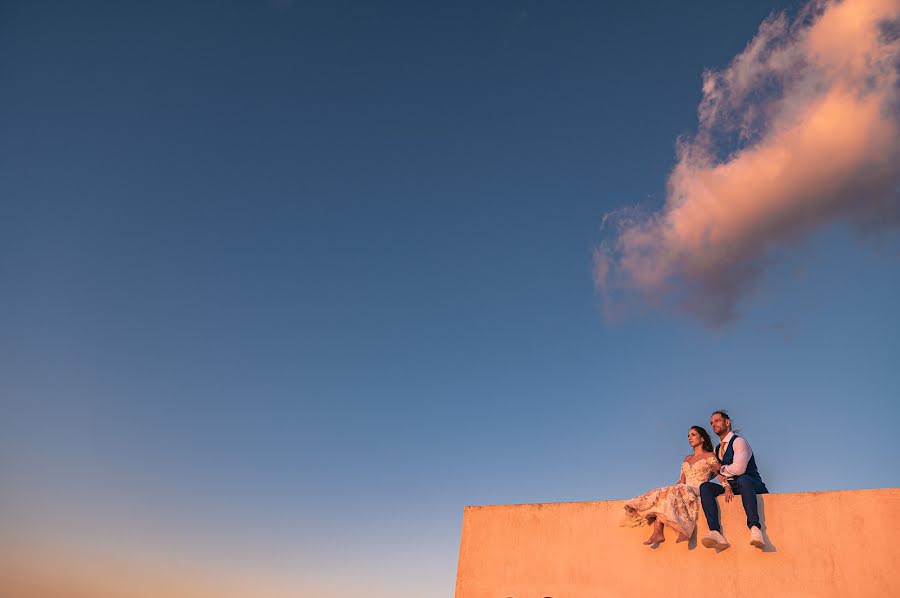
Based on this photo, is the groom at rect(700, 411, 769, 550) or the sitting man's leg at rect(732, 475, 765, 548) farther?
the groom at rect(700, 411, 769, 550)

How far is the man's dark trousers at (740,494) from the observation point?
254 inches

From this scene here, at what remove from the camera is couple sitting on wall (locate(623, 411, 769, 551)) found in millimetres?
6531

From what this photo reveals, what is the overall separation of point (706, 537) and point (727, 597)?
2.04ft

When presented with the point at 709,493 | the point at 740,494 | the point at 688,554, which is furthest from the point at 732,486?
the point at 688,554

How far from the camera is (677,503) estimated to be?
22.7ft

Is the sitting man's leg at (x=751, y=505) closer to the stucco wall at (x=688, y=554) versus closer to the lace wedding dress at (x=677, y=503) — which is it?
the stucco wall at (x=688, y=554)

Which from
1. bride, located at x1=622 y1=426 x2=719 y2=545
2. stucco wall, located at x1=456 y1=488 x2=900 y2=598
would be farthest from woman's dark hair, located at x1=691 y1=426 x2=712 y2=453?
stucco wall, located at x1=456 y1=488 x2=900 y2=598

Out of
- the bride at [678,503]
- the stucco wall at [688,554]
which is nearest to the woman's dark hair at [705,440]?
the bride at [678,503]

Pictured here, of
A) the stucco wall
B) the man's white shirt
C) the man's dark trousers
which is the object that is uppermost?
the man's white shirt

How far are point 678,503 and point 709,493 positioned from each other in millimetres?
362

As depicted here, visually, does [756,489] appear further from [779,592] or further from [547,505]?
[547,505]

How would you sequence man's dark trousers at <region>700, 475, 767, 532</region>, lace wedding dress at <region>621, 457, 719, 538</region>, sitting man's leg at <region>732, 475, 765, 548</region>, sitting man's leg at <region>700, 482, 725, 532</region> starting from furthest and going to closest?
lace wedding dress at <region>621, 457, 719, 538</region>
sitting man's leg at <region>700, 482, 725, 532</region>
man's dark trousers at <region>700, 475, 767, 532</region>
sitting man's leg at <region>732, 475, 765, 548</region>

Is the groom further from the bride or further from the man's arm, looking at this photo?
the bride

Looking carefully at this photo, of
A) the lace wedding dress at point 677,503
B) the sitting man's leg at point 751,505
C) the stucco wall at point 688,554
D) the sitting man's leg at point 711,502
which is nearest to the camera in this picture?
the stucco wall at point 688,554
